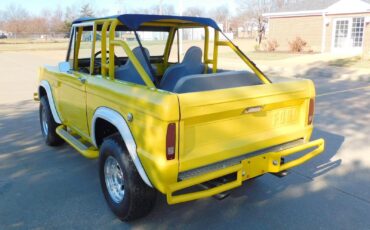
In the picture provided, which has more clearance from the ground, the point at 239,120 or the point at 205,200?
the point at 239,120

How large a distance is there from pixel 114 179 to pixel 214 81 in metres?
1.41

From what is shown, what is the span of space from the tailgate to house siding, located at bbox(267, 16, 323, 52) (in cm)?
2362

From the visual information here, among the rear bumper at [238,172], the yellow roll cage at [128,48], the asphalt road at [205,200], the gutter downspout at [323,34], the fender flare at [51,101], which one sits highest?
the gutter downspout at [323,34]

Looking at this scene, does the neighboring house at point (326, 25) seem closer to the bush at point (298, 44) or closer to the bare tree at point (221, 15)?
the bush at point (298, 44)

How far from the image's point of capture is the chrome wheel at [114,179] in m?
3.62

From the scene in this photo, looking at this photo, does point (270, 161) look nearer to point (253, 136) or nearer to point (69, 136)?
point (253, 136)

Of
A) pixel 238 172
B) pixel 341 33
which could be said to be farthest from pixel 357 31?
pixel 238 172

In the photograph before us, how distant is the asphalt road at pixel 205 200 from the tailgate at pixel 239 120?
0.72m

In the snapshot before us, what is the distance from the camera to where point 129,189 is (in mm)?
3273

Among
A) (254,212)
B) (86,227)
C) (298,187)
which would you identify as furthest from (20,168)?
(298,187)

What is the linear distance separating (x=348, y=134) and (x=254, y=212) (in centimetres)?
334

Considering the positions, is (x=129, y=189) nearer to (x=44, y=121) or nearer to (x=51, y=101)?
(x=51, y=101)

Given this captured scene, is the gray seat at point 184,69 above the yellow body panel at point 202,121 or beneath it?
above

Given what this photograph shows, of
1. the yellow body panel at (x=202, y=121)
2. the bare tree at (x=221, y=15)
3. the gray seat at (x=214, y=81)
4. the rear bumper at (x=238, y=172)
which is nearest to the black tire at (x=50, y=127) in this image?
the yellow body panel at (x=202, y=121)
